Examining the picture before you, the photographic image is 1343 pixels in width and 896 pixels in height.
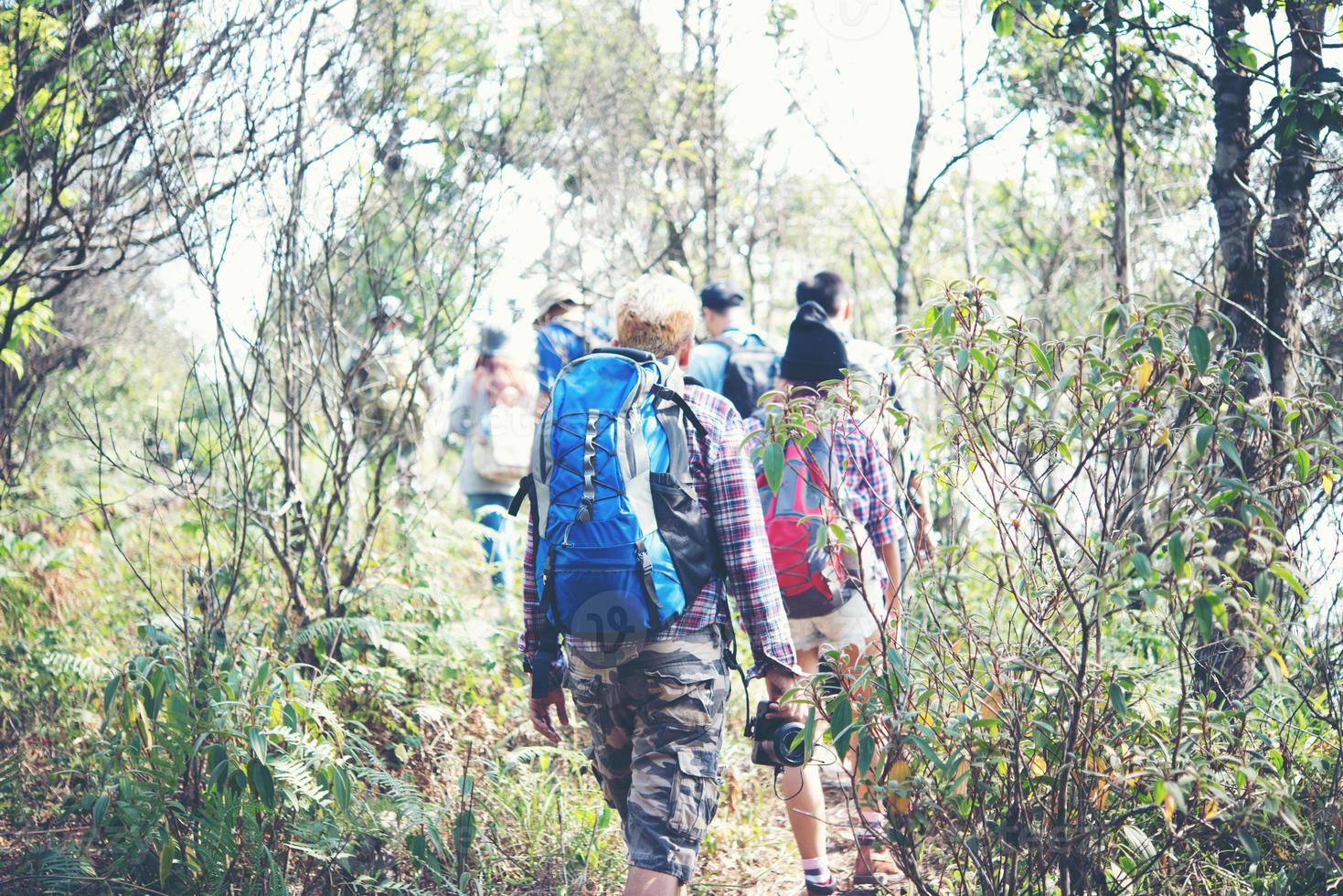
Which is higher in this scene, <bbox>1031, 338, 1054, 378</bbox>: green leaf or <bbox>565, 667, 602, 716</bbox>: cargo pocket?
<bbox>1031, 338, 1054, 378</bbox>: green leaf

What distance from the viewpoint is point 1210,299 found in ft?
13.4

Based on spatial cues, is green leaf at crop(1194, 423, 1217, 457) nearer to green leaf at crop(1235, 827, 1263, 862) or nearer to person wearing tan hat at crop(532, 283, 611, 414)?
green leaf at crop(1235, 827, 1263, 862)

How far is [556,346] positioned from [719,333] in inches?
57.8

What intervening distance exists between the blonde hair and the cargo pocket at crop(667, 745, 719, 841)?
1053 mm

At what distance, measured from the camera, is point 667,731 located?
2586 mm

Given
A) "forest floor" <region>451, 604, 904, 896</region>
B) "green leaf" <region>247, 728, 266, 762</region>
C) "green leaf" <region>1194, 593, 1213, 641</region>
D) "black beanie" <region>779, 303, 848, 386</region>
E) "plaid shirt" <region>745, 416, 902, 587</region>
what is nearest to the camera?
"green leaf" <region>1194, 593, 1213, 641</region>

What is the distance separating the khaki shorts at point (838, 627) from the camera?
363 centimetres

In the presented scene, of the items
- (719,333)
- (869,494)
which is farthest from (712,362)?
(869,494)

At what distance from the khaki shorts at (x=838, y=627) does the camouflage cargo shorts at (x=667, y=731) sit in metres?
1.02

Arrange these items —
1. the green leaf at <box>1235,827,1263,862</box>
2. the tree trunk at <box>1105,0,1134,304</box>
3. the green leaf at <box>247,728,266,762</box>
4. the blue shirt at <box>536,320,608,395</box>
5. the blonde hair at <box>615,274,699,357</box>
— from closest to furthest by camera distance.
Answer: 1. the green leaf at <box>1235,827,1263,862</box>
2. the blonde hair at <box>615,274,699,357</box>
3. the green leaf at <box>247,728,266,762</box>
4. the tree trunk at <box>1105,0,1134,304</box>
5. the blue shirt at <box>536,320,608,395</box>

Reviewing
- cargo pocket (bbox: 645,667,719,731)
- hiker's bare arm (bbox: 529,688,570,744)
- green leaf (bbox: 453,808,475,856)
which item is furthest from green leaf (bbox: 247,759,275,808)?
cargo pocket (bbox: 645,667,719,731)

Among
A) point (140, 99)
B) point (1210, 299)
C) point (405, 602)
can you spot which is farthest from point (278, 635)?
point (1210, 299)

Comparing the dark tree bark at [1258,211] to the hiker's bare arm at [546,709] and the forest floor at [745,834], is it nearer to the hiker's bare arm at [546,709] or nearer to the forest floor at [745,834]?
the forest floor at [745,834]

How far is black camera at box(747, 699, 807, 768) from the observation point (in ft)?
8.64
